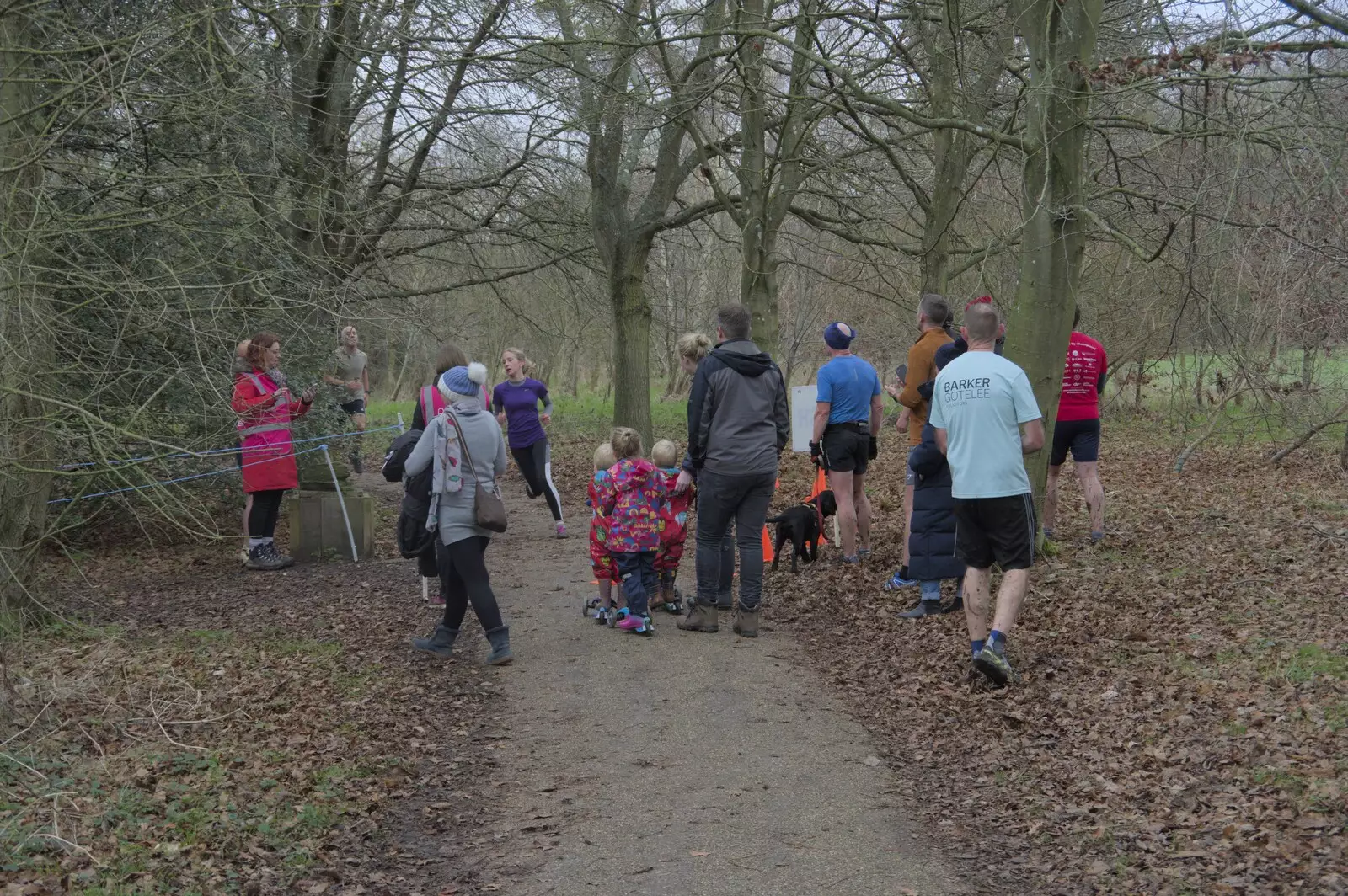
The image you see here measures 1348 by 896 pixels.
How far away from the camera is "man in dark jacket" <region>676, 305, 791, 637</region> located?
8000 mm

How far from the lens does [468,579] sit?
298 inches

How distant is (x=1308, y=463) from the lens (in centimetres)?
1486

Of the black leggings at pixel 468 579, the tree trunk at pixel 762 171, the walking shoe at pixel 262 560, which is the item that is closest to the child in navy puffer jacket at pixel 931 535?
the black leggings at pixel 468 579

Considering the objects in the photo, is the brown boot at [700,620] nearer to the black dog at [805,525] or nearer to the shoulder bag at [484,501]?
the black dog at [805,525]

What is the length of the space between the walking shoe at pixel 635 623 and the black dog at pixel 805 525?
174 centimetres

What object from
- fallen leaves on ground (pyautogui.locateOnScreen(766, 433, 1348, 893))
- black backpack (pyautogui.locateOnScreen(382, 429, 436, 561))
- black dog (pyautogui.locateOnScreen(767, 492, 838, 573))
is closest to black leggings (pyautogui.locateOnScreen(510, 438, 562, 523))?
black dog (pyautogui.locateOnScreen(767, 492, 838, 573))

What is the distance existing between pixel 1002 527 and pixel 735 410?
2.19m

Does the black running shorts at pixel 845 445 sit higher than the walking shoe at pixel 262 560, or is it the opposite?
the black running shorts at pixel 845 445

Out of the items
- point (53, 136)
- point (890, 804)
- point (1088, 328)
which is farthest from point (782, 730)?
point (1088, 328)

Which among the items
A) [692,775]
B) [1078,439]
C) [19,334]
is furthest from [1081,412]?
[19,334]

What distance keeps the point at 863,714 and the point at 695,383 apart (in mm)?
2542

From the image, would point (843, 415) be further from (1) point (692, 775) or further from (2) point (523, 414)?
(1) point (692, 775)

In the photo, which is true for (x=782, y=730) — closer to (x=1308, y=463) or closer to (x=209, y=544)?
(x=209, y=544)

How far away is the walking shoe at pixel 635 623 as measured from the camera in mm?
8297
